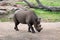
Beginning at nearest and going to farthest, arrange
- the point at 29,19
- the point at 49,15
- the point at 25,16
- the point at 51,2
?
the point at 29,19, the point at 25,16, the point at 49,15, the point at 51,2

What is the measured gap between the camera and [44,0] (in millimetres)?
20906

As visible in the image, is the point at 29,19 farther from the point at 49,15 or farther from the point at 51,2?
the point at 51,2

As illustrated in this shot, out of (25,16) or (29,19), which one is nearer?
(29,19)

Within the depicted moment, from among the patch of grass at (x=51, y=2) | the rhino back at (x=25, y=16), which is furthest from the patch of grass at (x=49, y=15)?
the rhino back at (x=25, y=16)

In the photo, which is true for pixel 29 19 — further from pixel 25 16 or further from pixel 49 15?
pixel 49 15

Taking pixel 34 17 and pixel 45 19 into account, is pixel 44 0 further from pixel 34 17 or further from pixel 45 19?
pixel 34 17

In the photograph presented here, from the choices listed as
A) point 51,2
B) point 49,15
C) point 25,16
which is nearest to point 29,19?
point 25,16

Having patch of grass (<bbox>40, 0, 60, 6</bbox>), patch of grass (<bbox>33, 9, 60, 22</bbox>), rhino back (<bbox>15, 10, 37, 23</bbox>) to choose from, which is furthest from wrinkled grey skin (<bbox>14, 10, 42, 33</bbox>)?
patch of grass (<bbox>40, 0, 60, 6</bbox>)

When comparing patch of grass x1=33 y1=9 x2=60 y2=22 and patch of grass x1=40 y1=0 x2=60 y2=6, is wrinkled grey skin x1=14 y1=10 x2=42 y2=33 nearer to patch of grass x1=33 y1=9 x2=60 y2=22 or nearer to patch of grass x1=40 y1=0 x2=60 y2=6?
patch of grass x1=33 y1=9 x2=60 y2=22

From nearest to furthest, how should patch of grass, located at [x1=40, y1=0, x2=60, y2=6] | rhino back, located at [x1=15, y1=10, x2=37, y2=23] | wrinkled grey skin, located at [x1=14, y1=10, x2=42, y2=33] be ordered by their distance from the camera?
wrinkled grey skin, located at [x1=14, y1=10, x2=42, y2=33] < rhino back, located at [x1=15, y1=10, x2=37, y2=23] < patch of grass, located at [x1=40, y1=0, x2=60, y2=6]

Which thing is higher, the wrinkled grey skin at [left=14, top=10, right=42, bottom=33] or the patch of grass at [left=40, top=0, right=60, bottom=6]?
the wrinkled grey skin at [left=14, top=10, right=42, bottom=33]

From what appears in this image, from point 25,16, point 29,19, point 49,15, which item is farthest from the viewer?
point 49,15

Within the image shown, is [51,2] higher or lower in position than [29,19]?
lower

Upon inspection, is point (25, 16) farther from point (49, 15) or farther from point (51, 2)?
point (51, 2)
